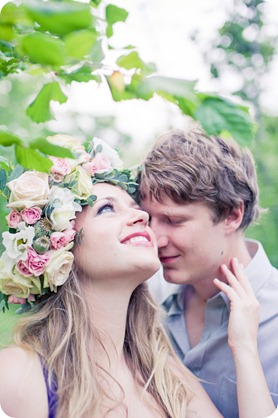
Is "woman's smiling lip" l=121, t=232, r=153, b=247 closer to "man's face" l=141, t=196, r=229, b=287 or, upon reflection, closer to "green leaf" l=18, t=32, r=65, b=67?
"man's face" l=141, t=196, r=229, b=287

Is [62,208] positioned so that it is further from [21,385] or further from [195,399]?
[195,399]

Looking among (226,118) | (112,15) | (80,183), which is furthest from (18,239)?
(226,118)

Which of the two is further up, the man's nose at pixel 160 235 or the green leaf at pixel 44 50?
the green leaf at pixel 44 50

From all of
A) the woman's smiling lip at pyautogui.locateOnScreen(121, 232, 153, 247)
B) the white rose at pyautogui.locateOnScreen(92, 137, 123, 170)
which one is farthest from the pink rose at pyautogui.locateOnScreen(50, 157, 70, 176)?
the woman's smiling lip at pyautogui.locateOnScreen(121, 232, 153, 247)

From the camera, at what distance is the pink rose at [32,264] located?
192 cm

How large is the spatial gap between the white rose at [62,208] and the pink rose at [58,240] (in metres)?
0.03

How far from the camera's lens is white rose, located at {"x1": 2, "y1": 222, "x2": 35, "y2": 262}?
192cm

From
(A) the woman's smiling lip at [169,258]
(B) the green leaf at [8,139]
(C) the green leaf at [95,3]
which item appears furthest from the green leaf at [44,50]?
(A) the woman's smiling lip at [169,258]

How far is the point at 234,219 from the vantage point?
2643 millimetres

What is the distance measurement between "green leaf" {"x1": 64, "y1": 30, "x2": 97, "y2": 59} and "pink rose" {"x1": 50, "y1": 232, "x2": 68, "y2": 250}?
3.92 ft

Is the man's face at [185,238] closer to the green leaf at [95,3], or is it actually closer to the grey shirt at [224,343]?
the grey shirt at [224,343]

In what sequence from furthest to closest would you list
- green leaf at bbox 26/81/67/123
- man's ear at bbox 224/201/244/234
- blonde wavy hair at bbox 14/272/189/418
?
1. man's ear at bbox 224/201/244/234
2. blonde wavy hair at bbox 14/272/189/418
3. green leaf at bbox 26/81/67/123

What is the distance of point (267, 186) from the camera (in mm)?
5938

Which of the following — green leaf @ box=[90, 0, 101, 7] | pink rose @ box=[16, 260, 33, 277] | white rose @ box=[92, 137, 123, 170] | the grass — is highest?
green leaf @ box=[90, 0, 101, 7]
